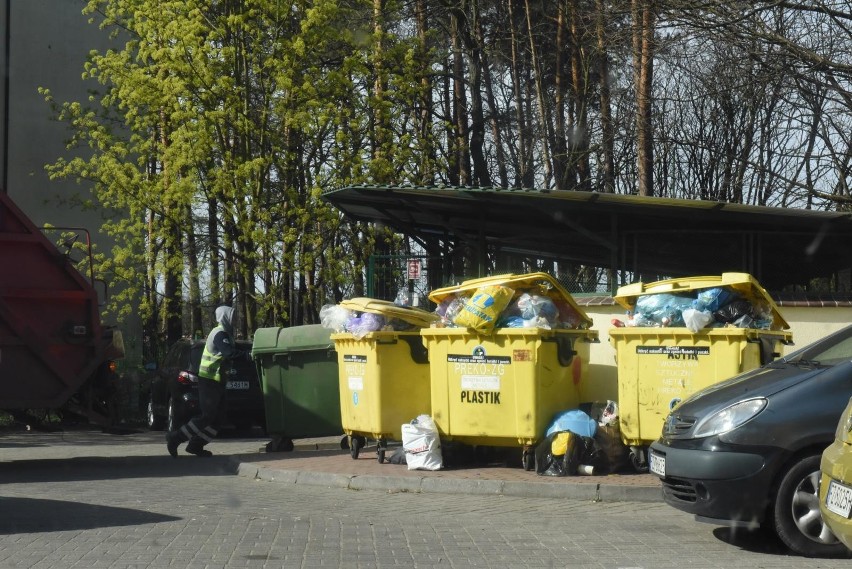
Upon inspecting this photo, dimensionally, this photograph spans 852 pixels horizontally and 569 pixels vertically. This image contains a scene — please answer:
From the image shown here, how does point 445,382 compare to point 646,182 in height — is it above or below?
below

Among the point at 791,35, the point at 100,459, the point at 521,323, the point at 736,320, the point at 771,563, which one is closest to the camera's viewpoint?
the point at 771,563

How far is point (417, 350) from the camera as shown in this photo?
38.0 feet

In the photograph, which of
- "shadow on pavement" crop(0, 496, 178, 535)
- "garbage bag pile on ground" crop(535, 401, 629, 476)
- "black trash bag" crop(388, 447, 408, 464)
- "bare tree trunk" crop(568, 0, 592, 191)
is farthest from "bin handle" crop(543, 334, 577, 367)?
"bare tree trunk" crop(568, 0, 592, 191)

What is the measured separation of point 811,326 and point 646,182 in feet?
34.5

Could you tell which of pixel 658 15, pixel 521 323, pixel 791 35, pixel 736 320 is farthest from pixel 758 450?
pixel 791 35

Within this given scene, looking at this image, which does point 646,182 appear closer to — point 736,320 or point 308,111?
point 308,111

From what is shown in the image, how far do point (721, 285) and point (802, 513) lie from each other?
9.78ft

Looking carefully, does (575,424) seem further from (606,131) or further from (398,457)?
(606,131)

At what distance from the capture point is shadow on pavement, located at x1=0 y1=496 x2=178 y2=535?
805cm

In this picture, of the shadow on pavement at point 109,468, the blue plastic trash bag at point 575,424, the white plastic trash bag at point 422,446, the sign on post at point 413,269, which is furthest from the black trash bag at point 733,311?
the sign on post at point 413,269

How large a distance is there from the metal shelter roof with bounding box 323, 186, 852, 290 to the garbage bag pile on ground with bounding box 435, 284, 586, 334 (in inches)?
153

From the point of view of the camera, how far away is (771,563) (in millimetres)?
6703

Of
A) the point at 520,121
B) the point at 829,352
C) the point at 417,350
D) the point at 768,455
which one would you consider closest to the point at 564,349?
the point at 417,350

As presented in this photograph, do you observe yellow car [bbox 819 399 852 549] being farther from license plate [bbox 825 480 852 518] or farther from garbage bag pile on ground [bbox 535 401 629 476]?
garbage bag pile on ground [bbox 535 401 629 476]
